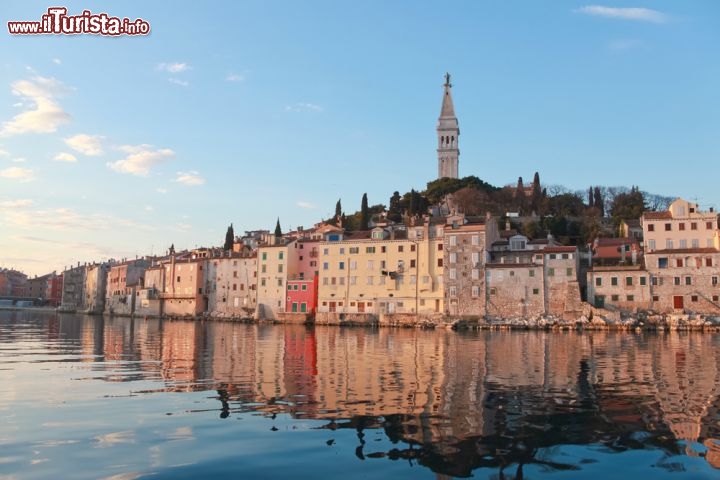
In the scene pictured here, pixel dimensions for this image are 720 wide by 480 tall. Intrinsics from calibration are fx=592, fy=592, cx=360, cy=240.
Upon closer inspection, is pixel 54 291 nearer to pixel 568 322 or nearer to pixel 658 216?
pixel 568 322

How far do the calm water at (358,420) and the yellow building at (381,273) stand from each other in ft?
143

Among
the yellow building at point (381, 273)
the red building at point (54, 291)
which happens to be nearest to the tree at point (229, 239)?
the yellow building at point (381, 273)

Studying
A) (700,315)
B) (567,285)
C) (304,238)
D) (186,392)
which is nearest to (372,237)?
(304,238)

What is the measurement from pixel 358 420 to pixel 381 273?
5729cm

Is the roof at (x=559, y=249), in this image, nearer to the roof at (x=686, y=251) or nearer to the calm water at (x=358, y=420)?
the roof at (x=686, y=251)

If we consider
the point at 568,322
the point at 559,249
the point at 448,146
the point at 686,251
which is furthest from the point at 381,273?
the point at 448,146

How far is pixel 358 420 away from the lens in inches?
503

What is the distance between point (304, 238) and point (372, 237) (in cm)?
1326

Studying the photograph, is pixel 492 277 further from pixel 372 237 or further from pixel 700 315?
pixel 700 315

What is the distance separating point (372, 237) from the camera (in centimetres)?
7156

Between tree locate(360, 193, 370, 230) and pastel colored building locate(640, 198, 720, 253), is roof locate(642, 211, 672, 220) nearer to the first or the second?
pastel colored building locate(640, 198, 720, 253)

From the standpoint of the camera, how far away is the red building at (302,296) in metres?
74.5

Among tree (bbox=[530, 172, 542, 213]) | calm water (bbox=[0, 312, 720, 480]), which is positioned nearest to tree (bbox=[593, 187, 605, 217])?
tree (bbox=[530, 172, 542, 213])

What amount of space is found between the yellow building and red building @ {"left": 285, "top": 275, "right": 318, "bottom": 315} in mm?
1865
